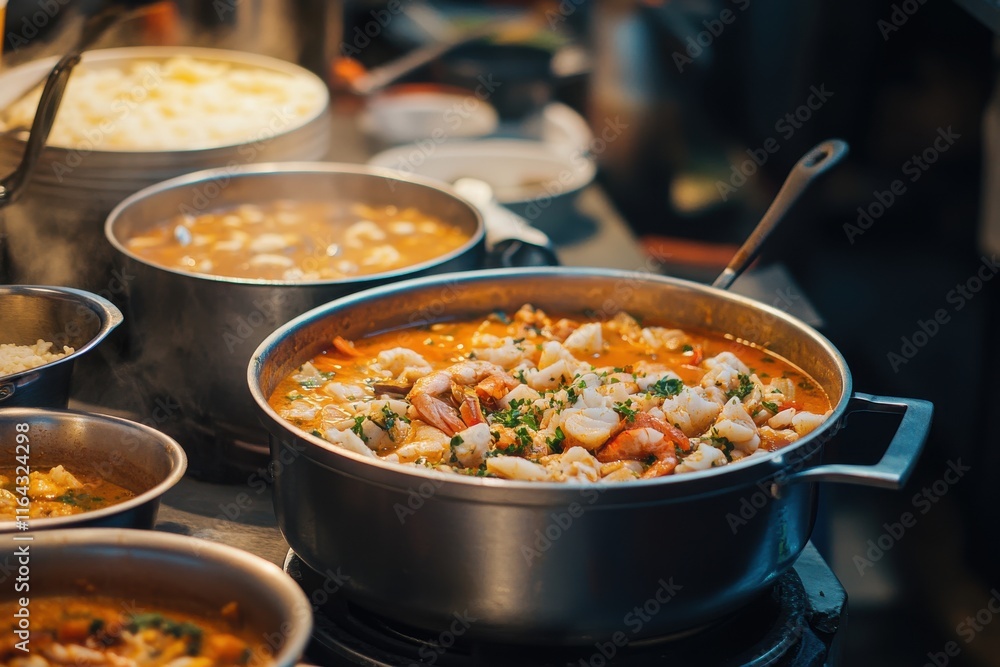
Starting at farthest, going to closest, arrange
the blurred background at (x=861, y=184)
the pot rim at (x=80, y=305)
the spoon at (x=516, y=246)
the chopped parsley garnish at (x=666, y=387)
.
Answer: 1. the blurred background at (x=861, y=184)
2. the spoon at (x=516, y=246)
3. the chopped parsley garnish at (x=666, y=387)
4. the pot rim at (x=80, y=305)

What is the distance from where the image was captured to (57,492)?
1.67m

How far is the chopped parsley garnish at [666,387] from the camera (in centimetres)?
189

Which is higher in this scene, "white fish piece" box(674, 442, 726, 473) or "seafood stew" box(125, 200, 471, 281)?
"white fish piece" box(674, 442, 726, 473)

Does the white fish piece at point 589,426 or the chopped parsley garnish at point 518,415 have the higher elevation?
the white fish piece at point 589,426

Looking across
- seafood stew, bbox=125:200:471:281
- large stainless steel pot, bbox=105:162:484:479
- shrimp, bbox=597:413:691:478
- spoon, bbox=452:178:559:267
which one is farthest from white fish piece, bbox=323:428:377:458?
spoon, bbox=452:178:559:267

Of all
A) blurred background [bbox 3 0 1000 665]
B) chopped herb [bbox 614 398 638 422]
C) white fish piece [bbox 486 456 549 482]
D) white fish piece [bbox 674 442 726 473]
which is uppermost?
white fish piece [bbox 674 442 726 473]

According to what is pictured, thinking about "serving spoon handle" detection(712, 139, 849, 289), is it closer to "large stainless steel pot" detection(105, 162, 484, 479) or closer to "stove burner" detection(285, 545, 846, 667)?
"large stainless steel pot" detection(105, 162, 484, 479)

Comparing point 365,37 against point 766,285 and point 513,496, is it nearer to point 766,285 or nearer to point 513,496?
point 766,285

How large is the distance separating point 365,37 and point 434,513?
6.04 metres

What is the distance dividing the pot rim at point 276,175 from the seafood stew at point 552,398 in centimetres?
14

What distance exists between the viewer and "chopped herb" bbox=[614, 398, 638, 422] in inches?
68.7

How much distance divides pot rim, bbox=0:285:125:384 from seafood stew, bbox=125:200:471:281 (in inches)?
15.3

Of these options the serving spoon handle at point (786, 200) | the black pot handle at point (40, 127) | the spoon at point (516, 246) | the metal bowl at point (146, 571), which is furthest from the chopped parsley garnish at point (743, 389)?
the black pot handle at point (40, 127)

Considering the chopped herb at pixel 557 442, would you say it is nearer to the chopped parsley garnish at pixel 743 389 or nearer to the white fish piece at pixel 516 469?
the white fish piece at pixel 516 469
